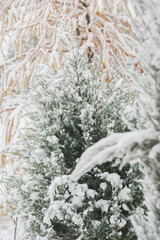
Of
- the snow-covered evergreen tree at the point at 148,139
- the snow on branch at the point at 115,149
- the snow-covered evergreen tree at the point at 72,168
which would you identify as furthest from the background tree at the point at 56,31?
the snow on branch at the point at 115,149

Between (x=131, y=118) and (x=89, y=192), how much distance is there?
2.16 feet

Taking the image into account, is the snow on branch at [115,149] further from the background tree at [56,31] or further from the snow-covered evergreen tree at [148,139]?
the background tree at [56,31]

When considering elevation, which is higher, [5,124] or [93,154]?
[5,124]

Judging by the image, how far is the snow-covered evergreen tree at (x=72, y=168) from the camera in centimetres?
160

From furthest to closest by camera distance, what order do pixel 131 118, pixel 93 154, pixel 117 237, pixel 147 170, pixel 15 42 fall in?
pixel 15 42, pixel 131 118, pixel 117 237, pixel 147 170, pixel 93 154

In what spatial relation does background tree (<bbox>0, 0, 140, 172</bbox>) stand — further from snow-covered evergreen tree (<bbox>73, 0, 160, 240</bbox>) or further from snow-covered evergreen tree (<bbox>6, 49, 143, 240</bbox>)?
snow-covered evergreen tree (<bbox>73, 0, 160, 240</bbox>)

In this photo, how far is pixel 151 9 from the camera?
0.74 m

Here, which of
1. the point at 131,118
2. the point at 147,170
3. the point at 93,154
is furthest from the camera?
the point at 131,118

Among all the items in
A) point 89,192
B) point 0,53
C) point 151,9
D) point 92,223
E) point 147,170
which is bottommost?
point 92,223

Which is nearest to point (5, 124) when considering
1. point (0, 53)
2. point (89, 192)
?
point (0, 53)

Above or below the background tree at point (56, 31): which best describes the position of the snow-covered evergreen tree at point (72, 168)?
below

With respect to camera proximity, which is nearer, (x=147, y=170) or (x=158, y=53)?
(x=158, y=53)

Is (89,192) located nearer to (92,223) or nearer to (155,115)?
(92,223)

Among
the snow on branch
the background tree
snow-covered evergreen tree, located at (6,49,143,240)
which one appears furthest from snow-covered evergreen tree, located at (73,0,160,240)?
the background tree
